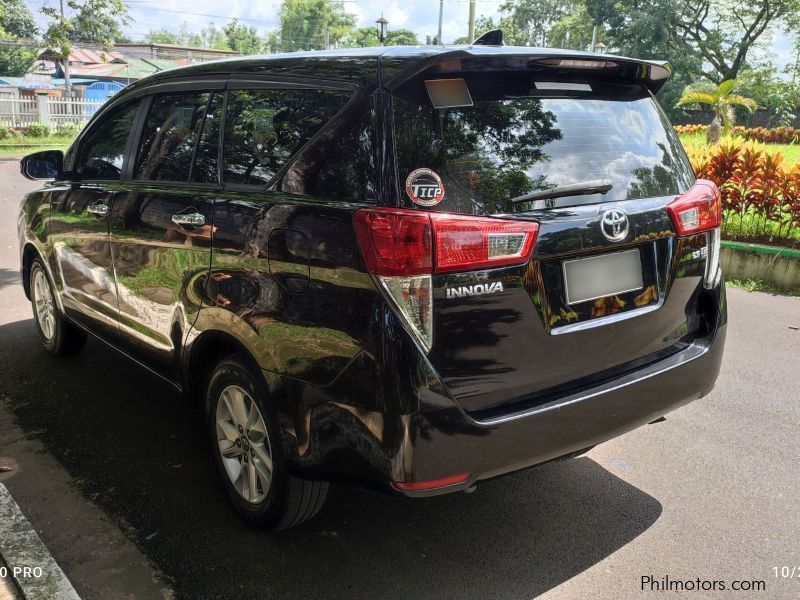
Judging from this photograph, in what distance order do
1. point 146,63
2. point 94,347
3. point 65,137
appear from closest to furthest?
point 94,347 < point 65,137 < point 146,63

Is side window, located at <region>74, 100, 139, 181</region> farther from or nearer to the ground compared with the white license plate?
farther from the ground

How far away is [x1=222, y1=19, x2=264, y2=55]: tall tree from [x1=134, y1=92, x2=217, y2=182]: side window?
5383 inches

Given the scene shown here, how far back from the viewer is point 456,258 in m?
2.30

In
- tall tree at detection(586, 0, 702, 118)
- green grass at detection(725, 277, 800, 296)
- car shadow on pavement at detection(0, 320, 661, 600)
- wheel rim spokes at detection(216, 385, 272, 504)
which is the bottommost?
car shadow on pavement at detection(0, 320, 661, 600)

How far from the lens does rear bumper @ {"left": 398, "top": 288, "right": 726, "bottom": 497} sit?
2.32 meters

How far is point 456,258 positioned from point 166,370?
1.84 meters

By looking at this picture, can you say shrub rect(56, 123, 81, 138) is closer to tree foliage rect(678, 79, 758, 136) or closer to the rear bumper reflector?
tree foliage rect(678, 79, 758, 136)

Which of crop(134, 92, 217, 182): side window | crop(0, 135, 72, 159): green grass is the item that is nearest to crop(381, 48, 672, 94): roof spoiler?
crop(134, 92, 217, 182): side window

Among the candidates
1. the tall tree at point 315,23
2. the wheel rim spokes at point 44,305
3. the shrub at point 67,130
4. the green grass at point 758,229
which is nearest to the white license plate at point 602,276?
the wheel rim spokes at point 44,305

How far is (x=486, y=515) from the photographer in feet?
10.5

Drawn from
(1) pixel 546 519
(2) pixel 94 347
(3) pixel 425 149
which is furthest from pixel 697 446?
(2) pixel 94 347

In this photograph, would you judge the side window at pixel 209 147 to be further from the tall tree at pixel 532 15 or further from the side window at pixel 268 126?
the tall tree at pixel 532 15

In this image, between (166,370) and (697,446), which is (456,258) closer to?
(166,370)

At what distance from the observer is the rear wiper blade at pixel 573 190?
98.5 inches
